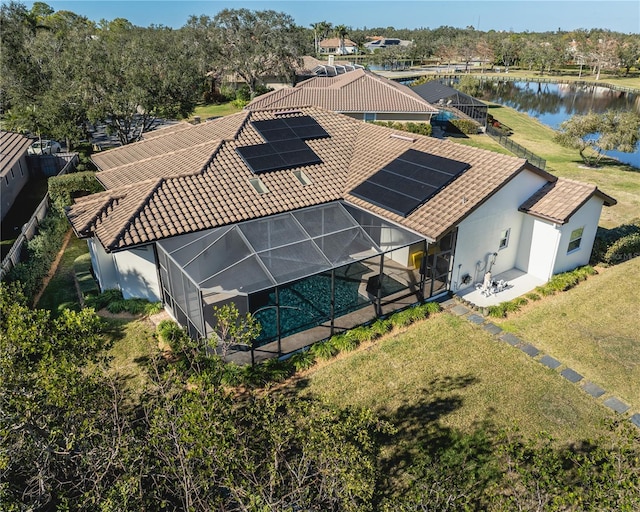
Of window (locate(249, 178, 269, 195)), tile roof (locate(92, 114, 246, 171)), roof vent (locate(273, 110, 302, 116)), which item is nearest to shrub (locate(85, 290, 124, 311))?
window (locate(249, 178, 269, 195))

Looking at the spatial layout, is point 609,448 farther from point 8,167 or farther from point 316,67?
point 316,67

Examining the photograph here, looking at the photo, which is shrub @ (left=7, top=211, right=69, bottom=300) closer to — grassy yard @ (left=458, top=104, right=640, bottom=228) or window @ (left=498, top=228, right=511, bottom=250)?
window @ (left=498, top=228, right=511, bottom=250)

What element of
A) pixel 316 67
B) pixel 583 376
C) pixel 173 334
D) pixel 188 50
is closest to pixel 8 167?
pixel 173 334

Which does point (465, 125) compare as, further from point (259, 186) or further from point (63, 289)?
point (63, 289)

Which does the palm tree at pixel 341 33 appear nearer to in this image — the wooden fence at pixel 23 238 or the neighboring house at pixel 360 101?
the neighboring house at pixel 360 101

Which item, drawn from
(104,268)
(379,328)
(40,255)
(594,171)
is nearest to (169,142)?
(40,255)

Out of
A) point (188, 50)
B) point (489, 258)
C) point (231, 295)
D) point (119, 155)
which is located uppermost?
point (188, 50)
